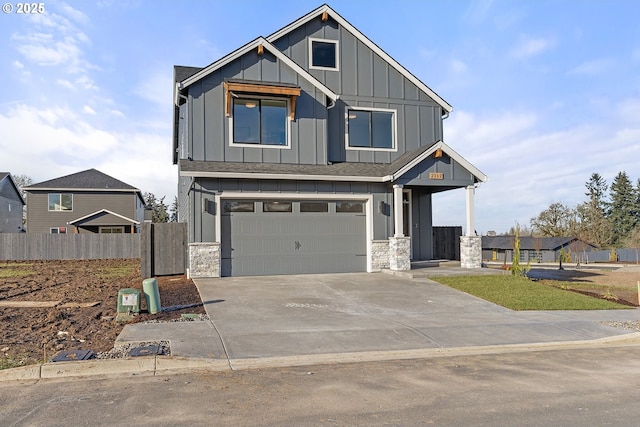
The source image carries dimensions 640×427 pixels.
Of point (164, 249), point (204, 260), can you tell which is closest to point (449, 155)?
point (204, 260)

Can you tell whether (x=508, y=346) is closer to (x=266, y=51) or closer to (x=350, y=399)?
(x=350, y=399)

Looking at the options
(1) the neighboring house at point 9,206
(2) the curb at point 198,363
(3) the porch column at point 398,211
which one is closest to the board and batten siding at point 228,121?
(3) the porch column at point 398,211

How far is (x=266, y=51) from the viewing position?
16062 millimetres

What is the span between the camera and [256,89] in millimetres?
15203

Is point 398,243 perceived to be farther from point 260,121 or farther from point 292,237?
point 260,121

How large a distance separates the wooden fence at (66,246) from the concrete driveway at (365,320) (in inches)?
672

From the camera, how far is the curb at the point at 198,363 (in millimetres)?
5797

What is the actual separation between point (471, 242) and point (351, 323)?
8.92 metres

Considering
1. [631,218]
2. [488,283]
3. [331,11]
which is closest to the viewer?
[488,283]

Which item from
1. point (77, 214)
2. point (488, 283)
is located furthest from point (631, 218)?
point (77, 214)

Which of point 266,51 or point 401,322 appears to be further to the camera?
point 266,51

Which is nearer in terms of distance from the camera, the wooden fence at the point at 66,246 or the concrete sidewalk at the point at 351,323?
the concrete sidewalk at the point at 351,323

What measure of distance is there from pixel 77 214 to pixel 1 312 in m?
28.7

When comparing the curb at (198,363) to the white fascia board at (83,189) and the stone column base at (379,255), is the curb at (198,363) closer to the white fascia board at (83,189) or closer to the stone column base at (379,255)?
the stone column base at (379,255)
